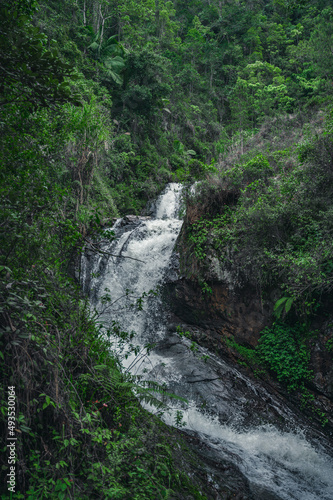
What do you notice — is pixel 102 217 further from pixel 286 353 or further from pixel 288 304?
pixel 286 353

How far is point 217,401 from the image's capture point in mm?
6703

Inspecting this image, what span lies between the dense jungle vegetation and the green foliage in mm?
36

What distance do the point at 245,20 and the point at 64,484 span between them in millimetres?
37542

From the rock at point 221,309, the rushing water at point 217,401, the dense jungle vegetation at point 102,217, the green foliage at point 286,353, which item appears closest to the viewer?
the dense jungle vegetation at point 102,217

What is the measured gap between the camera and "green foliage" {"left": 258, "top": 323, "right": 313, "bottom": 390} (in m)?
6.89

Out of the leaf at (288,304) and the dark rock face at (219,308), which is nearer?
the leaf at (288,304)

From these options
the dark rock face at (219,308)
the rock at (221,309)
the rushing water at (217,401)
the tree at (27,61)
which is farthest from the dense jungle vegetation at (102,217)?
the rushing water at (217,401)

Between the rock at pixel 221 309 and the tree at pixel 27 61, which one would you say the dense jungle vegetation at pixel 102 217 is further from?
the rock at pixel 221 309

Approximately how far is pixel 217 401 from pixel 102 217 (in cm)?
511

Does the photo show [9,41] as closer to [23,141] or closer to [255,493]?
[23,141]

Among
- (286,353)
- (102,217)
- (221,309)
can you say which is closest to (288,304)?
(286,353)

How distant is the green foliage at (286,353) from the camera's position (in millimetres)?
6890

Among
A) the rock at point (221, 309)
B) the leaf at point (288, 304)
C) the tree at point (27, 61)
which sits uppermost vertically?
the tree at point (27, 61)

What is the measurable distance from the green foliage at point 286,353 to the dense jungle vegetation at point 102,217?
4 centimetres
